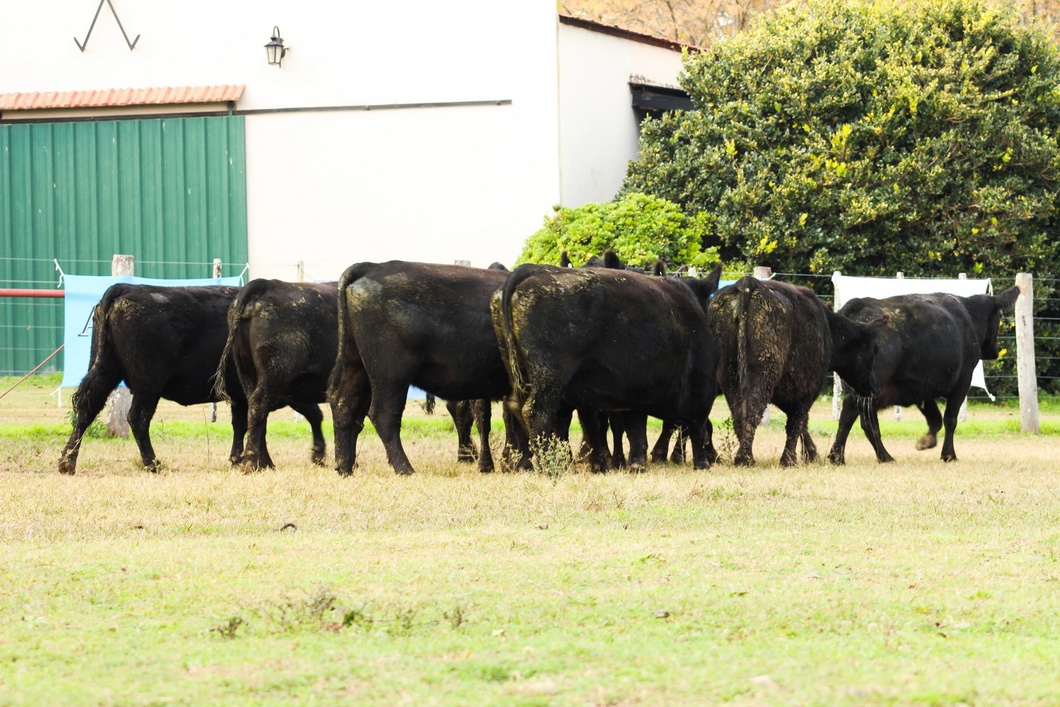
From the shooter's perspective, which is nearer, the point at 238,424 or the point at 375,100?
the point at 238,424

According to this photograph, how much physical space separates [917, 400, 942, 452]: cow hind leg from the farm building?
9.76 meters

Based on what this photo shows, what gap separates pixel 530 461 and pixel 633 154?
14.8 meters

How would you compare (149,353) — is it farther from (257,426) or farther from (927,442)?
(927,442)

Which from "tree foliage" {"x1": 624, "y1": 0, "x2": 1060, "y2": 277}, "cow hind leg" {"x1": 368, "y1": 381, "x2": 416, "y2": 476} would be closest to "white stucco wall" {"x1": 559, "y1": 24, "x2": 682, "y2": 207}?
"tree foliage" {"x1": 624, "y1": 0, "x2": 1060, "y2": 277}

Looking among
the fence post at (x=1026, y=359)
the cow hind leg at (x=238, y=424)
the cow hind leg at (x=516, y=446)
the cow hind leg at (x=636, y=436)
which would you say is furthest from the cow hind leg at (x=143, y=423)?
the fence post at (x=1026, y=359)

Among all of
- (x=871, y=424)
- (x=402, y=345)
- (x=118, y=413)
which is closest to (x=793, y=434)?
(x=871, y=424)

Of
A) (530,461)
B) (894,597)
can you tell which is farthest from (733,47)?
(894,597)

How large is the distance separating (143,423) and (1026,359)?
444 inches

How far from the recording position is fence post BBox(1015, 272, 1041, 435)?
1557 cm

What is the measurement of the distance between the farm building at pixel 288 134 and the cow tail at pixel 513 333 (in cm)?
1169

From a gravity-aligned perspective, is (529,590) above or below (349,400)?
below

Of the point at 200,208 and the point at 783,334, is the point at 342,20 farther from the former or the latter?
the point at 783,334

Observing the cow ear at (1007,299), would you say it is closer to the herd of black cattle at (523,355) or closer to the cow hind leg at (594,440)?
the herd of black cattle at (523,355)

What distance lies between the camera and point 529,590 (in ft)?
16.7
